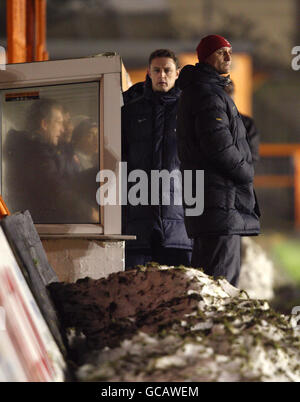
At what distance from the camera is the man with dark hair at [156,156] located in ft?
11.1

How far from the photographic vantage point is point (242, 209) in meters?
3.11

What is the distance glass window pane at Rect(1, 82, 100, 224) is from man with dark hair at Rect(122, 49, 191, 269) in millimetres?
233

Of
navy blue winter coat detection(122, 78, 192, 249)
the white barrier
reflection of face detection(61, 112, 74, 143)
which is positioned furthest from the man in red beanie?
the white barrier

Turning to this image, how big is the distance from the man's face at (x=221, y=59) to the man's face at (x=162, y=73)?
1.03 feet

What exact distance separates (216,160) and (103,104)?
841mm

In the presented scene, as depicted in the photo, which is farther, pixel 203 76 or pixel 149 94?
pixel 149 94

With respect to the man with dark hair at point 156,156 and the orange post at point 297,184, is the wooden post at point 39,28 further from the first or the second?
the orange post at point 297,184

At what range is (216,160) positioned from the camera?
9.95ft

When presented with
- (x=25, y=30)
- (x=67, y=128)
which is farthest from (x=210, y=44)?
(x=25, y=30)

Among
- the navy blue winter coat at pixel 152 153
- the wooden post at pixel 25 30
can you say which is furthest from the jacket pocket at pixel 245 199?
the wooden post at pixel 25 30

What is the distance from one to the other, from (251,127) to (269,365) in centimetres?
241

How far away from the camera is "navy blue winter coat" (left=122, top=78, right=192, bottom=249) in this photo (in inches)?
133

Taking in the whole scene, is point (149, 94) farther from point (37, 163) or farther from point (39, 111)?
point (37, 163)

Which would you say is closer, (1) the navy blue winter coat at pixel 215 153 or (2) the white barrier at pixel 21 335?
(2) the white barrier at pixel 21 335
